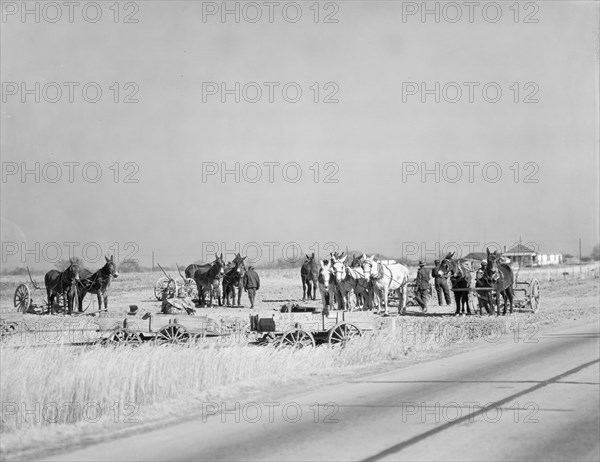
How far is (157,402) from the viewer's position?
44.0ft

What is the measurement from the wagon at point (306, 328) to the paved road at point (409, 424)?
14.2 ft

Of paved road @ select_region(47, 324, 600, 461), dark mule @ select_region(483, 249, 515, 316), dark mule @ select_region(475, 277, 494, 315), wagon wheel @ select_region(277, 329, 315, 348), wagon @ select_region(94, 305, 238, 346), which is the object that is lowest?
paved road @ select_region(47, 324, 600, 461)

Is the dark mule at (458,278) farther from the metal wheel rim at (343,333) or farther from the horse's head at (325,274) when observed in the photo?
the metal wheel rim at (343,333)

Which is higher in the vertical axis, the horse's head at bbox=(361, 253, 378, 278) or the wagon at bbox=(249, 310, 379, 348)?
the horse's head at bbox=(361, 253, 378, 278)

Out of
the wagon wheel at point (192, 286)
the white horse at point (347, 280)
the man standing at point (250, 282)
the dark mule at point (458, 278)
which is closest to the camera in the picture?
the white horse at point (347, 280)

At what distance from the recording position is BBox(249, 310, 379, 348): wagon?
67.7ft

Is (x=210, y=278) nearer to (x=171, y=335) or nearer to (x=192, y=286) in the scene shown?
(x=192, y=286)

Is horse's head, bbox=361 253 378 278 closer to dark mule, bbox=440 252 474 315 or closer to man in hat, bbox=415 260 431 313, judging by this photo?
man in hat, bbox=415 260 431 313

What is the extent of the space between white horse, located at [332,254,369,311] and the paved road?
13071mm

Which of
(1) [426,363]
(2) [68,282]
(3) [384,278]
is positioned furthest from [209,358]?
(2) [68,282]

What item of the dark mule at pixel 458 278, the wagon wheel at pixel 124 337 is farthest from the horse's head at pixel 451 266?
the wagon wheel at pixel 124 337

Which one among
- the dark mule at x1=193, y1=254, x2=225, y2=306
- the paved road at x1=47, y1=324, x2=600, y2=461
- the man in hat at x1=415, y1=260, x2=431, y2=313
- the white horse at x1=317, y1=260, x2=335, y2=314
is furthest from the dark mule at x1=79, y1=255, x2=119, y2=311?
the paved road at x1=47, y1=324, x2=600, y2=461

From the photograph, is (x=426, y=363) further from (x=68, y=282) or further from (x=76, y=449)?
(x=68, y=282)

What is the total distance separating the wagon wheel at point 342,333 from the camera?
20.8 metres
